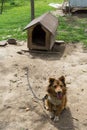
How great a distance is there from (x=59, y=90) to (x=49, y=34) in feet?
13.6

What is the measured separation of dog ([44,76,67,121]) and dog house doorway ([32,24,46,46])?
12.8 feet

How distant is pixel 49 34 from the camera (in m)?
9.33

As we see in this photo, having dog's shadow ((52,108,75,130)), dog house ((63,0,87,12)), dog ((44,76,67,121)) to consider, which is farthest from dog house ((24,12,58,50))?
dog house ((63,0,87,12))

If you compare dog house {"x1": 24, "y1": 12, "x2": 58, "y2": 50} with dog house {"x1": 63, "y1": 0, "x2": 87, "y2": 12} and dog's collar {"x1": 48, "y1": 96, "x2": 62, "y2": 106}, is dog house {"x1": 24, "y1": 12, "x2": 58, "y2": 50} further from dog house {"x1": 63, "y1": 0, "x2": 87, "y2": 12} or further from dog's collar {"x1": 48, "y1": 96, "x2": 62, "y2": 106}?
dog house {"x1": 63, "y1": 0, "x2": 87, "y2": 12}

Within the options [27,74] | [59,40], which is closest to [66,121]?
[27,74]

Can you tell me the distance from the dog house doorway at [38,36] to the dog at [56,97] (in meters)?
3.91

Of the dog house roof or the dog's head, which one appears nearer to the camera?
the dog's head

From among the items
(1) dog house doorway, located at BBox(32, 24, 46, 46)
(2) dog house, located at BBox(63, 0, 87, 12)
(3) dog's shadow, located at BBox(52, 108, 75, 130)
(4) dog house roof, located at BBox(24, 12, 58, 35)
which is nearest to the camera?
(3) dog's shadow, located at BBox(52, 108, 75, 130)

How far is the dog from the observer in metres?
5.50

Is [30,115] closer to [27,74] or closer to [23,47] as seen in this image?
[27,74]

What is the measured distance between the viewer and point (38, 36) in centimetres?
1047

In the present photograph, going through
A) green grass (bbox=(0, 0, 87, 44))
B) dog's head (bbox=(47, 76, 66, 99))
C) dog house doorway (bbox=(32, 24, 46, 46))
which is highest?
dog's head (bbox=(47, 76, 66, 99))

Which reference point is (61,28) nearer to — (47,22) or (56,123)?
(47,22)

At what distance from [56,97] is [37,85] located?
1609 mm
